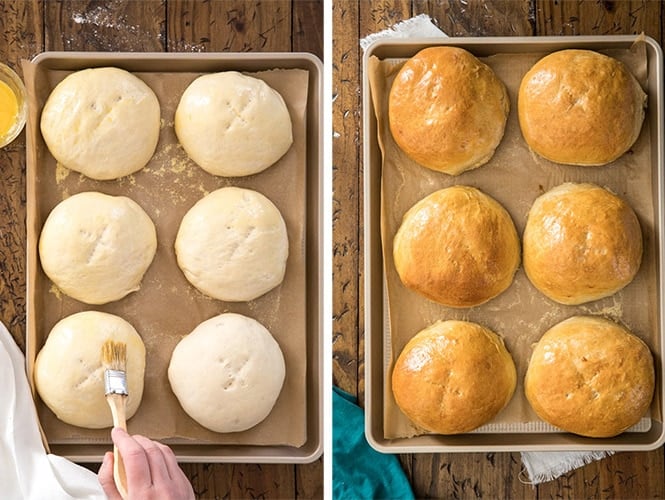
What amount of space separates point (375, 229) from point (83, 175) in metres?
0.58

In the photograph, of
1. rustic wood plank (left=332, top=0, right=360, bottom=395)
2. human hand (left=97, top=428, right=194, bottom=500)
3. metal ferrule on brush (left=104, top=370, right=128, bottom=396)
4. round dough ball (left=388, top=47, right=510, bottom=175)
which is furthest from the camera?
rustic wood plank (left=332, top=0, right=360, bottom=395)

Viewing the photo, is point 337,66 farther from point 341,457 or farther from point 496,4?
point 341,457

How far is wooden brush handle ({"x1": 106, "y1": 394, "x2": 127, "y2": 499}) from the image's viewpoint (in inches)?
48.8

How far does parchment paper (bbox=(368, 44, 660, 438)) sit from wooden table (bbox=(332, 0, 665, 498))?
8 centimetres

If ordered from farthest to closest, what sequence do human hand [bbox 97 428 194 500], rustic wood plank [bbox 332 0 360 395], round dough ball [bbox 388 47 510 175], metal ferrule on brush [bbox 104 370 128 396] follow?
rustic wood plank [bbox 332 0 360 395], round dough ball [bbox 388 47 510 175], metal ferrule on brush [bbox 104 370 128 396], human hand [bbox 97 428 194 500]

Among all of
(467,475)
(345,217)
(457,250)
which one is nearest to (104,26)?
(345,217)

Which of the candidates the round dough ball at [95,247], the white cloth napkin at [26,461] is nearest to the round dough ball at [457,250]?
the round dough ball at [95,247]

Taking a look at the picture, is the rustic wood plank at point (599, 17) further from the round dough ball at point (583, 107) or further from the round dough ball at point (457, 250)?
the round dough ball at point (457, 250)

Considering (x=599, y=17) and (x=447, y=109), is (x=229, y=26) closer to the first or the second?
(x=447, y=109)

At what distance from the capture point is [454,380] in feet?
4.73

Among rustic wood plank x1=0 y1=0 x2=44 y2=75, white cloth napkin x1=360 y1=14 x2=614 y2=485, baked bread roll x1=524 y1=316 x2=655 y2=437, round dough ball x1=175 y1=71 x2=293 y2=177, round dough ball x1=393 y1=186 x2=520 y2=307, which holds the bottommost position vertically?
white cloth napkin x1=360 y1=14 x2=614 y2=485

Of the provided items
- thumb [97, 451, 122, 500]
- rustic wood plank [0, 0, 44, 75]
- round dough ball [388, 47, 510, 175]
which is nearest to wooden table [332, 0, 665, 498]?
round dough ball [388, 47, 510, 175]

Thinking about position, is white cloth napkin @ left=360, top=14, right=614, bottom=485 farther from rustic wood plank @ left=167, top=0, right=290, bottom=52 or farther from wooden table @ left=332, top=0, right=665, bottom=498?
rustic wood plank @ left=167, top=0, right=290, bottom=52

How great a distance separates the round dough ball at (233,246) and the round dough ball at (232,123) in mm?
72
